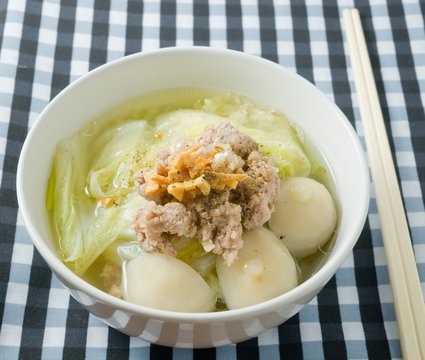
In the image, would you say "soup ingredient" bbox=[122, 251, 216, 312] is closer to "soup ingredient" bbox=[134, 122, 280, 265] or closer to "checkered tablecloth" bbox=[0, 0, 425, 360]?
"soup ingredient" bbox=[134, 122, 280, 265]

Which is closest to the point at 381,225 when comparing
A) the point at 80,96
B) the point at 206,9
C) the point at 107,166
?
the point at 107,166

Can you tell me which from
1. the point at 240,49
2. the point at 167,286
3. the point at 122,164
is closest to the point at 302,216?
the point at 167,286

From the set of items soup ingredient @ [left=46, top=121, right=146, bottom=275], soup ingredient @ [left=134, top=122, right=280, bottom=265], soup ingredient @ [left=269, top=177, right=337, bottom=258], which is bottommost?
soup ingredient @ [left=46, top=121, right=146, bottom=275]

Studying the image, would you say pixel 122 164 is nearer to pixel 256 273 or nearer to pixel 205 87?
pixel 205 87

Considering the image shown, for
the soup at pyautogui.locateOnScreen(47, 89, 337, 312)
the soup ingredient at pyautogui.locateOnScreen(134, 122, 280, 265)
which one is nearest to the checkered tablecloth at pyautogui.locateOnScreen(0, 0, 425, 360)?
the soup at pyautogui.locateOnScreen(47, 89, 337, 312)

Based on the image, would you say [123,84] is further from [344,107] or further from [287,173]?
[344,107]

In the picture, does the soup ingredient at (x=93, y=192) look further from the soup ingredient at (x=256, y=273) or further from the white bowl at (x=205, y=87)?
A: the soup ingredient at (x=256, y=273)

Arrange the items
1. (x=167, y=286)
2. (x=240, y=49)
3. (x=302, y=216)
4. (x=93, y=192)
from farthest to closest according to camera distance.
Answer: (x=240, y=49)
(x=93, y=192)
(x=302, y=216)
(x=167, y=286)
